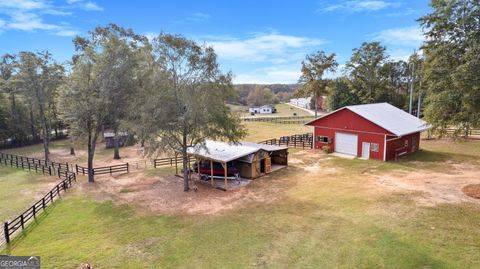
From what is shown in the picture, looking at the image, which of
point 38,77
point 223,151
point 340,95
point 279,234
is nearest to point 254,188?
point 223,151

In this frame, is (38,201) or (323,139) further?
(323,139)

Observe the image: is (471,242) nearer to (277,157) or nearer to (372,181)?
(372,181)

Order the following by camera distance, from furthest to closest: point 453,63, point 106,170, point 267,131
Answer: point 267,131 < point 106,170 < point 453,63

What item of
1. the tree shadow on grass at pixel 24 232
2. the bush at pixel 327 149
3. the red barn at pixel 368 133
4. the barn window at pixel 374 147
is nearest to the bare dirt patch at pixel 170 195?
the tree shadow on grass at pixel 24 232

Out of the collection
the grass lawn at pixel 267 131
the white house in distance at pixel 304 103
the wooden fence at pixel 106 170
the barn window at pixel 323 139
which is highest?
the white house in distance at pixel 304 103

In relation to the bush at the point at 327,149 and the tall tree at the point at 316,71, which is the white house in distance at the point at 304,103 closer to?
the tall tree at the point at 316,71

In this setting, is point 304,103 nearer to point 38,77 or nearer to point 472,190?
point 38,77
